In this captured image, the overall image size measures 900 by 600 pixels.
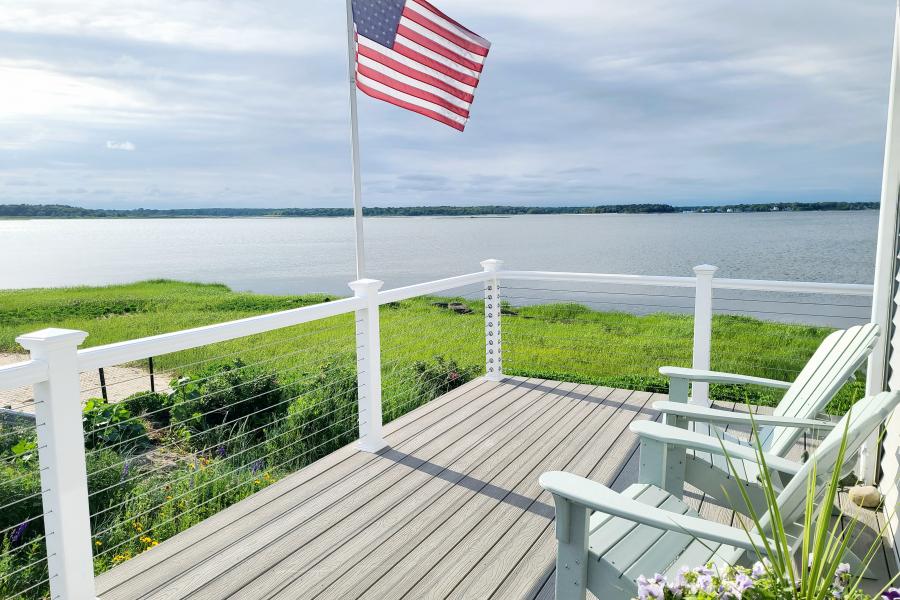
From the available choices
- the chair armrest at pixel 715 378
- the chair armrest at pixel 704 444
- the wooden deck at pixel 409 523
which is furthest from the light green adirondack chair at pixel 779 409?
the wooden deck at pixel 409 523

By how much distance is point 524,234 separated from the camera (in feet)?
87.9

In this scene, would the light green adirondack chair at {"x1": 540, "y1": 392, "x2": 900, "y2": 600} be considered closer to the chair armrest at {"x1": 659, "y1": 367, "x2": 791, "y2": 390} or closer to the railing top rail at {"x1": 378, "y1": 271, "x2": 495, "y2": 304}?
the chair armrest at {"x1": 659, "y1": 367, "x2": 791, "y2": 390}

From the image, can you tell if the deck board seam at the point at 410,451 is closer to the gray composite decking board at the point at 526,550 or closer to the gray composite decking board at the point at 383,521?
the gray composite decking board at the point at 383,521

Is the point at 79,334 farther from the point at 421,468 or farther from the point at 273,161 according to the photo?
the point at 273,161

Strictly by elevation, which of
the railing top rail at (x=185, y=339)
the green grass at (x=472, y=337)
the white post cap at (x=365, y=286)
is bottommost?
the green grass at (x=472, y=337)

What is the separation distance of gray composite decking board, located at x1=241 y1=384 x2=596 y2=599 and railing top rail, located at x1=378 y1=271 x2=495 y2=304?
1093 mm

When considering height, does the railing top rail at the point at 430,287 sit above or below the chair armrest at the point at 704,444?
above

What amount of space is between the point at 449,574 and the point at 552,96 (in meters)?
20.0

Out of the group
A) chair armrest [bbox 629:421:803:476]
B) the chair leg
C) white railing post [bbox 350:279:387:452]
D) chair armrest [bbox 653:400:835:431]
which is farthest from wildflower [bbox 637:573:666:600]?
white railing post [bbox 350:279:387:452]

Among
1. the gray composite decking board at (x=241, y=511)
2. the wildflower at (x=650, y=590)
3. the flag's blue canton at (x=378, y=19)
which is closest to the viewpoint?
the wildflower at (x=650, y=590)

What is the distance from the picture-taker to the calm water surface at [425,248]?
64.8 feet

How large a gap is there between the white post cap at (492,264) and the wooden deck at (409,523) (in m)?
1.41

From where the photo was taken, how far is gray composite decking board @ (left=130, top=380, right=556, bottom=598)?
2484 mm

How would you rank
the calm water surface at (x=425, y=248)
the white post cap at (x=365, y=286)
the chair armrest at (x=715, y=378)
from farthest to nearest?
the calm water surface at (x=425, y=248) < the white post cap at (x=365, y=286) < the chair armrest at (x=715, y=378)
